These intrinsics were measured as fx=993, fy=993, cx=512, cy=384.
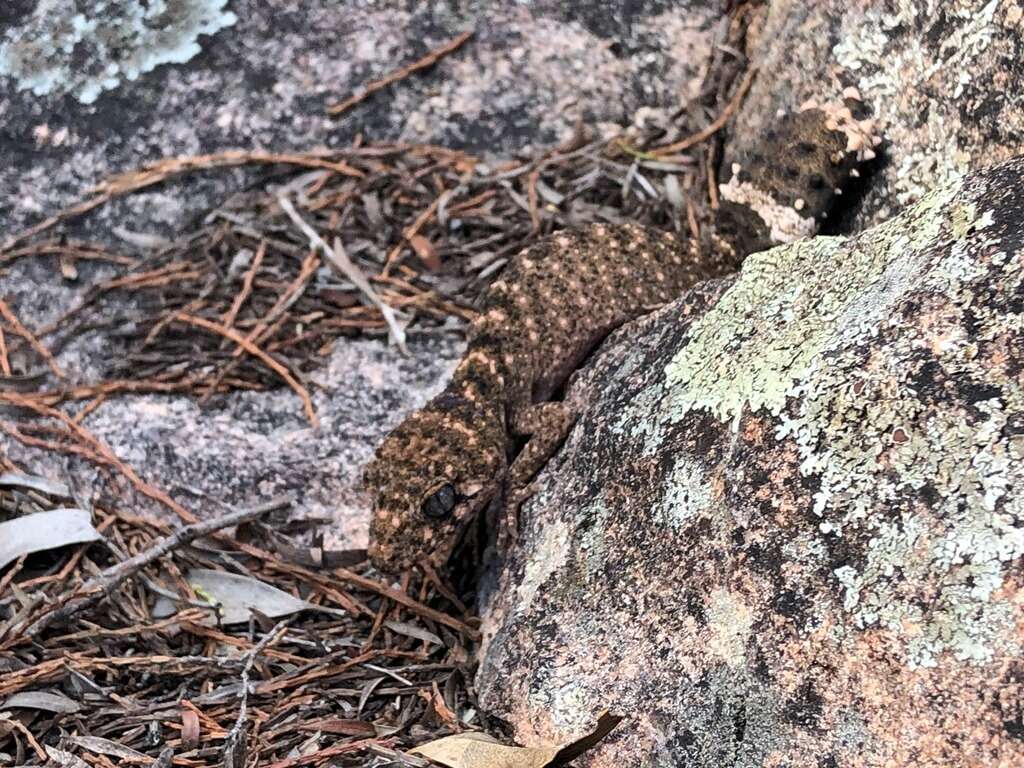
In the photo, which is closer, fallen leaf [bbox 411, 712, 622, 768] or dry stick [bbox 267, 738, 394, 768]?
fallen leaf [bbox 411, 712, 622, 768]

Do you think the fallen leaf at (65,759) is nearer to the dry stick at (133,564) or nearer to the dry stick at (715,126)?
the dry stick at (133,564)

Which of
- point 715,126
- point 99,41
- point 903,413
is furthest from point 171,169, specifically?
point 903,413

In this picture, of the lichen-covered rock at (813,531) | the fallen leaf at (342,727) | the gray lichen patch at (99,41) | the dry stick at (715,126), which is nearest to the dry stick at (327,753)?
the fallen leaf at (342,727)

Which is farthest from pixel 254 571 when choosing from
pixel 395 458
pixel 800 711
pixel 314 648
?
pixel 800 711

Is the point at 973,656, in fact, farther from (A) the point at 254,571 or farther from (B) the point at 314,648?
(A) the point at 254,571

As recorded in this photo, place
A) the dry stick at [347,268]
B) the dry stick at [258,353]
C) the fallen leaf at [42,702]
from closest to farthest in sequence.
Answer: the fallen leaf at [42,702] → the dry stick at [258,353] → the dry stick at [347,268]

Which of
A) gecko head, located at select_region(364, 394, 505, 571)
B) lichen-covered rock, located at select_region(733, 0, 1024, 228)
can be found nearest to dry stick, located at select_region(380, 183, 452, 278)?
gecko head, located at select_region(364, 394, 505, 571)

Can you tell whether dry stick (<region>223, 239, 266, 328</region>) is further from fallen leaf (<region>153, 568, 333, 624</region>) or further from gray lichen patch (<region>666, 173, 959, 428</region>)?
gray lichen patch (<region>666, 173, 959, 428</region>)
